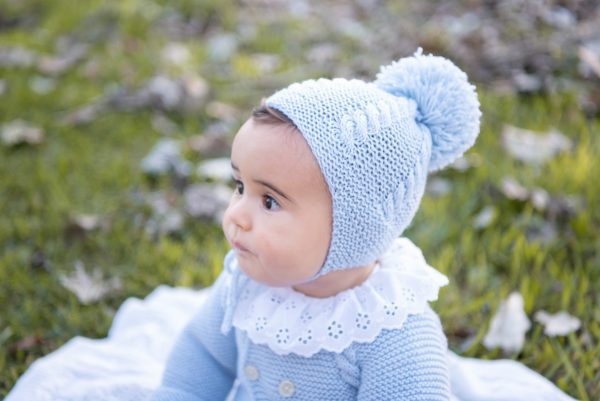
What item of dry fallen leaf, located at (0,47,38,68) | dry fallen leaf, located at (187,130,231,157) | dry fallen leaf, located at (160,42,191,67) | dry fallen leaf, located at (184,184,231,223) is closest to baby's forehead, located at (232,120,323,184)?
dry fallen leaf, located at (184,184,231,223)

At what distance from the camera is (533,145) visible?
9.12 ft

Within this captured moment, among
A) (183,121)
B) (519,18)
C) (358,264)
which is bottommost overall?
(183,121)

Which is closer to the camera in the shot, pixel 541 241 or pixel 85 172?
pixel 541 241

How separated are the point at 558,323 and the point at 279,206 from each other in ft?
3.34

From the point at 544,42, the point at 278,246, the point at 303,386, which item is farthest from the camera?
the point at 544,42

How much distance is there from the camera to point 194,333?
1710mm

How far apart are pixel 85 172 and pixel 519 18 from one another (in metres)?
2.54

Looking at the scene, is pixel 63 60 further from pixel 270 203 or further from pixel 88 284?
pixel 270 203

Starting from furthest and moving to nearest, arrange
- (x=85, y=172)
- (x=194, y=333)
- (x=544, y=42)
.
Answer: (x=544, y=42) → (x=85, y=172) → (x=194, y=333)

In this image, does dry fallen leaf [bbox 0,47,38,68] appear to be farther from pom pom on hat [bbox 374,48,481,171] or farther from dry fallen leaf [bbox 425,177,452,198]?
pom pom on hat [bbox 374,48,481,171]

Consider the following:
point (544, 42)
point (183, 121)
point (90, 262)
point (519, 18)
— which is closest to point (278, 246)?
point (90, 262)

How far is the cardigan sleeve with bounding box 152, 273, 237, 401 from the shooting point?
1.67 meters

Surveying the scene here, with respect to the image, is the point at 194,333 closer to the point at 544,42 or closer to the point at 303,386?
the point at 303,386

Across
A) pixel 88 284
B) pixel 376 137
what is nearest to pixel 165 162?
pixel 88 284
